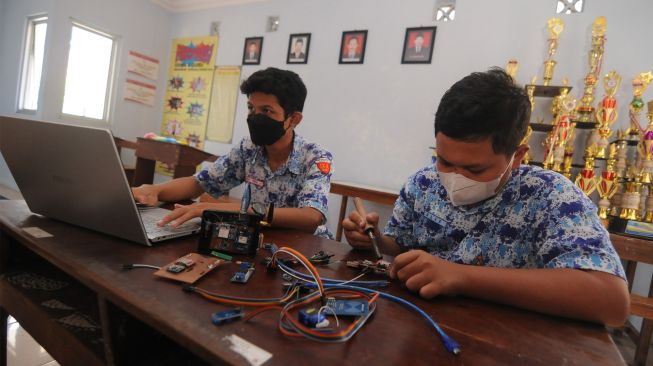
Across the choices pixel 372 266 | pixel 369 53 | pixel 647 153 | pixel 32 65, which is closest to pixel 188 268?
pixel 372 266

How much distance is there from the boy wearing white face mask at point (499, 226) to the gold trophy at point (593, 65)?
2.03 metres

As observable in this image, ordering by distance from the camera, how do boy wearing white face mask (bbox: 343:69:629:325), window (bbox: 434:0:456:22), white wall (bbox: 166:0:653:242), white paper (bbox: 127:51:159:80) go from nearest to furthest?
boy wearing white face mask (bbox: 343:69:629:325), white wall (bbox: 166:0:653:242), window (bbox: 434:0:456:22), white paper (bbox: 127:51:159:80)

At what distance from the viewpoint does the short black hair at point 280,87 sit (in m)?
1.29

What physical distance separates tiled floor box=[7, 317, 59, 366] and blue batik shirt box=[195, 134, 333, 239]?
0.82 meters

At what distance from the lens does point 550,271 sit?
634 mm

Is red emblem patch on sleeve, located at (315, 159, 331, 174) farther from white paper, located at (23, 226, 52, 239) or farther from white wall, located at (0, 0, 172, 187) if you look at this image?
white wall, located at (0, 0, 172, 187)

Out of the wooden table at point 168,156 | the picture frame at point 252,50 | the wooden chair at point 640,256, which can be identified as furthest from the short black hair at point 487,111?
the picture frame at point 252,50

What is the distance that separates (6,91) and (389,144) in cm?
477

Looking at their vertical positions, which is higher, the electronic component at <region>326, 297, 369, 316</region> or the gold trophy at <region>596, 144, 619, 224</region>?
the gold trophy at <region>596, 144, 619, 224</region>

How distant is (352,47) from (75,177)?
10.1 ft

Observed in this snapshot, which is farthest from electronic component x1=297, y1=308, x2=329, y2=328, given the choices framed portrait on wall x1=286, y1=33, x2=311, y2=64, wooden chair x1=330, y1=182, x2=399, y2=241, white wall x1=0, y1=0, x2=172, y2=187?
white wall x1=0, y1=0, x2=172, y2=187

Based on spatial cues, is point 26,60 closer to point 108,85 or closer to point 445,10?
point 108,85

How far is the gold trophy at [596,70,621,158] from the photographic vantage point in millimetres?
2275

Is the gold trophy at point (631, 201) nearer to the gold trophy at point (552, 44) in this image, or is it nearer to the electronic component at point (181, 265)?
the gold trophy at point (552, 44)
